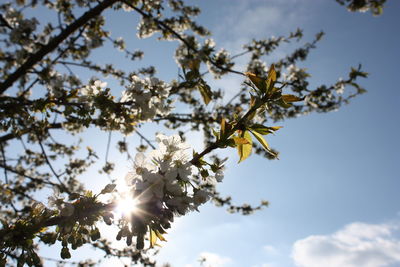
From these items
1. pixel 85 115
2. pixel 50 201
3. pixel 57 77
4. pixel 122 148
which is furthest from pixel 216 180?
pixel 57 77

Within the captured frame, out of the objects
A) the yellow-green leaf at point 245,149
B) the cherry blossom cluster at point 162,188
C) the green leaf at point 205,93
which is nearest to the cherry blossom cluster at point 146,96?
the green leaf at point 205,93

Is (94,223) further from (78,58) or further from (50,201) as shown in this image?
(78,58)

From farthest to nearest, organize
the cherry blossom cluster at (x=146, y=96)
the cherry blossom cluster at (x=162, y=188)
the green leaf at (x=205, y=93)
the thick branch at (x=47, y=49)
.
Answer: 1. the thick branch at (x=47, y=49)
2. the cherry blossom cluster at (x=146, y=96)
3. the green leaf at (x=205, y=93)
4. the cherry blossom cluster at (x=162, y=188)

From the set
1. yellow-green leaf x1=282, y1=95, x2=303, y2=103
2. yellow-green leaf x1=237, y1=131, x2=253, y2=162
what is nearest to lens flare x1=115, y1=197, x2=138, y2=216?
yellow-green leaf x1=237, y1=131, x2=253, y2=162

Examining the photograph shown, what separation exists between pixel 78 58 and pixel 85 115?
202 inches

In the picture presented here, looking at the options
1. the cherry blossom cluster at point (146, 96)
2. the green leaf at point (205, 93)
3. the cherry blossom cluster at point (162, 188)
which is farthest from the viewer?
the cherry blossom cluster at point (146, 96)

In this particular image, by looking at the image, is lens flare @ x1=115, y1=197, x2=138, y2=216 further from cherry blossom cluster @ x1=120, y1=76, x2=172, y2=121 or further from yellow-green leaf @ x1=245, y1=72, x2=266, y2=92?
cherry blossom cluster @ x1=120, y1=76, x2=172, y2=121

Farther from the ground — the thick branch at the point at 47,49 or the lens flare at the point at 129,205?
the thick branch at the point at 47,49

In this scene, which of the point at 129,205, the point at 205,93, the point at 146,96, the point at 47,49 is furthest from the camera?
the point at 47,49

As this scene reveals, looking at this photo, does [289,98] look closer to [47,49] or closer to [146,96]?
[146,96]

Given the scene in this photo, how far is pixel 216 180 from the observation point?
1.29 meters

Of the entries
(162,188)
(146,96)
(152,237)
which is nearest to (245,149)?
(162,188)

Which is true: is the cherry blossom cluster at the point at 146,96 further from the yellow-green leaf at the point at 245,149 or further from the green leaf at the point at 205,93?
the yellow-green leaf at the point at 245,149

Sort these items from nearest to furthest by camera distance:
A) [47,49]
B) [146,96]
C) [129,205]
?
[129,205] < [146,96] < [47,49]
